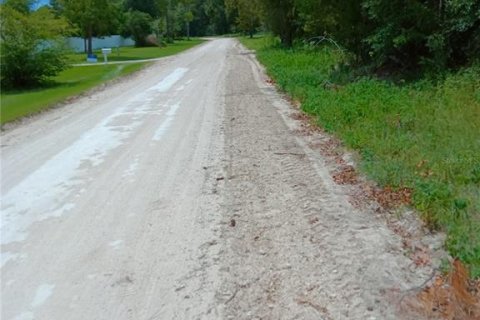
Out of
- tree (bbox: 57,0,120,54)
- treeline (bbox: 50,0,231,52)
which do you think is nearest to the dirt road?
treeline (bbox: 50,0,231,52)

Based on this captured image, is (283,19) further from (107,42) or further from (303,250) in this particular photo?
(107,42)

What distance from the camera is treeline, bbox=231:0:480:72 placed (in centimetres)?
1120

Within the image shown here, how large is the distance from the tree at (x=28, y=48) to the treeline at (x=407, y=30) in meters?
13.8

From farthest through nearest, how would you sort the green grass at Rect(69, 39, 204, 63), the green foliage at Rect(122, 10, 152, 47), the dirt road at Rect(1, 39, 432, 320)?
the green foliage at Rect(122, 10, 152, 47) < the green grass at Rect(69, 39, 204, 63) < the dirt road at Rect(1, 39, 432, 320)

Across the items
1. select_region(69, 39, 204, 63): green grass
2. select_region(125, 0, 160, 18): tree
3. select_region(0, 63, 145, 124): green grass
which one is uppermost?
select_region(125, 0, 160, 18): tree

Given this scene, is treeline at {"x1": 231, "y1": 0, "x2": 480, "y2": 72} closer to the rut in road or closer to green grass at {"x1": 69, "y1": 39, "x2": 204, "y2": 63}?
the rut in road

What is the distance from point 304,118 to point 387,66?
4717mm

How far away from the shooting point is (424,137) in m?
6.98

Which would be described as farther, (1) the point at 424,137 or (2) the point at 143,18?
(2) the point at 143,18

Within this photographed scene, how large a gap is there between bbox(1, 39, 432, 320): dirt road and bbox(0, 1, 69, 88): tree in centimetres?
1543

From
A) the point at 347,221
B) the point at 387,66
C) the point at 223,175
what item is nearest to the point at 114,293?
the point at 347,221

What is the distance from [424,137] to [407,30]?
5666 millimetres

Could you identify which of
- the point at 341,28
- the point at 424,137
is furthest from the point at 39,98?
the point at 424,137

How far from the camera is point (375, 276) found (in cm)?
378
